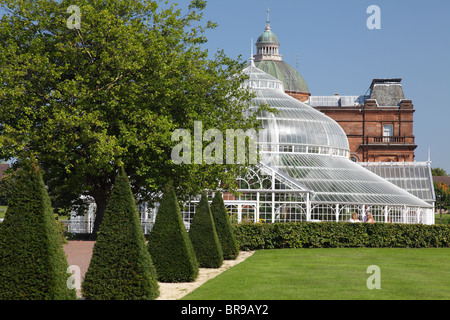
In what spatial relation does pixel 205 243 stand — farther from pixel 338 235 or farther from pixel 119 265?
pixel 338 235

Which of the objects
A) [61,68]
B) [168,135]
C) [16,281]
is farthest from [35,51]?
[16,281]

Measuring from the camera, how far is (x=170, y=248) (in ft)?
54.4

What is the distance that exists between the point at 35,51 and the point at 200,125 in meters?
7.59

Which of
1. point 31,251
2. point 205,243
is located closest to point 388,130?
point 205,243

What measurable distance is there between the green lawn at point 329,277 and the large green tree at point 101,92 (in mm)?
6298

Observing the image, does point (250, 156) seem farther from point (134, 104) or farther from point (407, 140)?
point (407, 140)

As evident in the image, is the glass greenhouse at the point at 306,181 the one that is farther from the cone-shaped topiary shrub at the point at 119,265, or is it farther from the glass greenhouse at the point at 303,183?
the cone-shaped topiary shrub at the point at 119,265

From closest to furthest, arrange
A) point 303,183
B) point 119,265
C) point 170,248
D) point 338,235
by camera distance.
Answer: point 119,265 → point 170,248 → point 338,235 → point 303,183

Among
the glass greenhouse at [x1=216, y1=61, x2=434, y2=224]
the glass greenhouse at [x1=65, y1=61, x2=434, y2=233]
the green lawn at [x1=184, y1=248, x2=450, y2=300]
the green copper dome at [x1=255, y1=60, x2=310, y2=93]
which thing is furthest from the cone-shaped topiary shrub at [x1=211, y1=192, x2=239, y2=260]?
the green copper dome at [x1=255, y1=60, x2=310, y2=93]

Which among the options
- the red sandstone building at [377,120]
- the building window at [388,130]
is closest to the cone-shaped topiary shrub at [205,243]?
the red sandstone building at [377,120]

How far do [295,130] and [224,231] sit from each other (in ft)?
69.1

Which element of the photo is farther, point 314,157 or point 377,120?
point 377,120

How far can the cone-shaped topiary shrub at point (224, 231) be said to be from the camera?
77.5 feet

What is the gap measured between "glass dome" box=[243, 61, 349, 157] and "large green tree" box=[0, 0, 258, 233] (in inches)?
558
